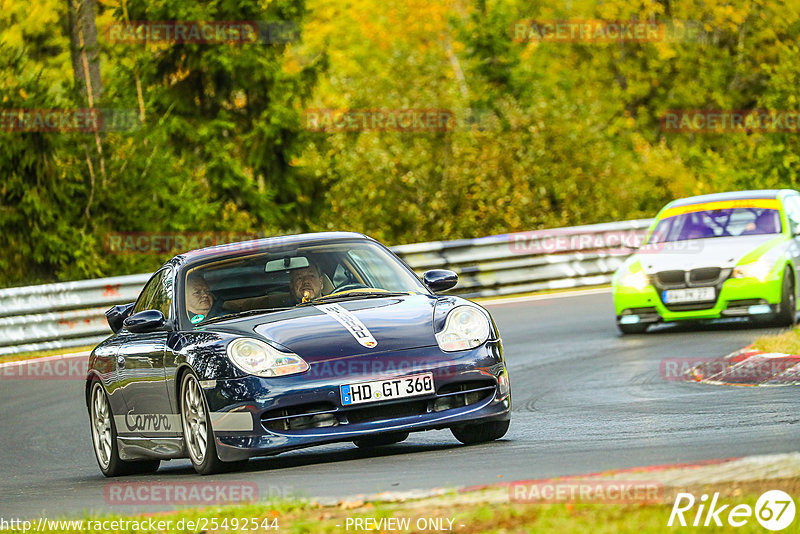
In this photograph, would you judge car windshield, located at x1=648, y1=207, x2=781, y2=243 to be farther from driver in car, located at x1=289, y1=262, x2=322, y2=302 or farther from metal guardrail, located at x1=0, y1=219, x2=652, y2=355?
driver in car, located at x1=289, y1=262, x2=322, y2=302

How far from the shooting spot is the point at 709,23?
50250mm

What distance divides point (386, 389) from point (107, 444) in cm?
271

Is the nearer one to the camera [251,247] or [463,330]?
[463,330]

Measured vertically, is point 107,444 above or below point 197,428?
below

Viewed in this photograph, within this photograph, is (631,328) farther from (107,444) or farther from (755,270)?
(107,444)

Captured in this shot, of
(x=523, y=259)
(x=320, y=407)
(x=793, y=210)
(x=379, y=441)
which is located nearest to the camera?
(x=320, y=407)

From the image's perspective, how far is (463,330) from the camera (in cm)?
868

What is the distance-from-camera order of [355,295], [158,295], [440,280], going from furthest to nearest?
1. [158,295]
2. [440,280]
3. [355,295]

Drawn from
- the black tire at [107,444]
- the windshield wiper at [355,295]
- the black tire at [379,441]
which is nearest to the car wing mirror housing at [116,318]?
the black tire at [107,444]

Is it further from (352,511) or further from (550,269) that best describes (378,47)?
(352,511)

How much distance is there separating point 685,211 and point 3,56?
10340mm

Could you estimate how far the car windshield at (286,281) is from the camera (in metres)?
9.32

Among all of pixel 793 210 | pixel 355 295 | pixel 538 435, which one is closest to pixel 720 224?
pixel 793 210

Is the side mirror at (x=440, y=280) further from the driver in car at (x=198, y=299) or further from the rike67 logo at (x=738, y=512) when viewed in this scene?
the rike67 logo at (x=738, y=512)
